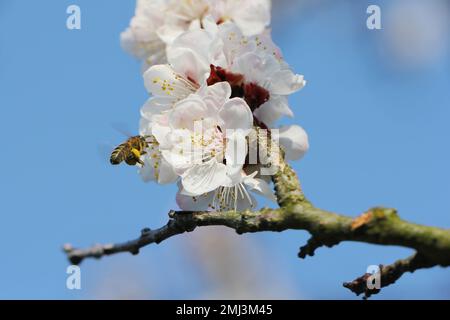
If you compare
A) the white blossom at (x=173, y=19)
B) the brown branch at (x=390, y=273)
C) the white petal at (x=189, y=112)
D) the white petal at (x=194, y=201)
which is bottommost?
the brown branch at (x=390, y=273)

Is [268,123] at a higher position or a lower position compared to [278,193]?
higher

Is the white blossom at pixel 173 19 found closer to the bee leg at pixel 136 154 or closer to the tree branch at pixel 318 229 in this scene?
the bee leg at pixel 136 154

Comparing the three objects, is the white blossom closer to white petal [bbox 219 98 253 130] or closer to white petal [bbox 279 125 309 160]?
white petal [bbox 279 125 309 160]

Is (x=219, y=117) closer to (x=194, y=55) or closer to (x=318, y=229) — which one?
(x=194, y=55)

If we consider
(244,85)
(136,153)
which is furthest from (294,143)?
(136,153)

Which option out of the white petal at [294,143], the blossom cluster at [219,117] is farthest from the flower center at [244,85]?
the white petal at [294,143]

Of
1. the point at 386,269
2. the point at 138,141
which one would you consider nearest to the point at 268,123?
the point at 138,141
